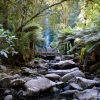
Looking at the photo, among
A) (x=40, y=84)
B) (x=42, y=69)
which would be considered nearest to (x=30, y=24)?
(x=42, y=69)

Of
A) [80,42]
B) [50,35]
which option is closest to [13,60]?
[80,42]

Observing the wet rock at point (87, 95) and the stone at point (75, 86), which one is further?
the stone at point (75, 86)

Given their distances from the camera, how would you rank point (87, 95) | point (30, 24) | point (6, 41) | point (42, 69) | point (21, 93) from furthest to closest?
1. point (30, 24)
2. point (42, 69)
3. point (21, 93)
4. point (87, 95)
5. point (6, 41)

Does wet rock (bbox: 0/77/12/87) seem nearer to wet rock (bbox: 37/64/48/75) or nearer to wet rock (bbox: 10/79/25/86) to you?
wet rock (bbox: 10/79/25/86)

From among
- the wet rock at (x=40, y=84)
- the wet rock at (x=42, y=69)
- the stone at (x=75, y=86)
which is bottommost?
the wet rock at (x=42, y=69)

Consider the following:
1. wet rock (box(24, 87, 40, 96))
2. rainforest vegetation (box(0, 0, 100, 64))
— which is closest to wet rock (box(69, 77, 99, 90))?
wet rock (box(24, 87, 40, 96))

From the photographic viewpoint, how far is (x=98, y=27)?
6.44 meters

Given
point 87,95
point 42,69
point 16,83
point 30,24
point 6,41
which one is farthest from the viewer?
point 30,24

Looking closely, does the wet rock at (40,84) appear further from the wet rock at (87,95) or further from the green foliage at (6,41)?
the green foliage at (6,41)

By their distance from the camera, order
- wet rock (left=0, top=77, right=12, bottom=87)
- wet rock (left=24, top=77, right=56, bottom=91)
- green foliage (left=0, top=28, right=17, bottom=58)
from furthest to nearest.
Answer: wet rock (left=0, top=77, right=12, bottom=87) < wet rock (left=24, top=77, right=56, bottom=91) < green foliage (left=0, top=28, right=17, bottom=58)

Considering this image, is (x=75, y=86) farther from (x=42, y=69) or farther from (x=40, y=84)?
(x=42, y=69)

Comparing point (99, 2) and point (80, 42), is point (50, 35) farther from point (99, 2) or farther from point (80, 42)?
point (99, 2)

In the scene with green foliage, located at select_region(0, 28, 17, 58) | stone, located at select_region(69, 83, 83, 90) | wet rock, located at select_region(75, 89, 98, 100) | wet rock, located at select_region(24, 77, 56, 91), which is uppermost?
green foliage, located at select_region(0, 28, 17, 58)

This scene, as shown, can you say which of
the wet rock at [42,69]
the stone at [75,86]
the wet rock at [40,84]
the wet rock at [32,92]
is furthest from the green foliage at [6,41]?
the wet rock at [42,69]
